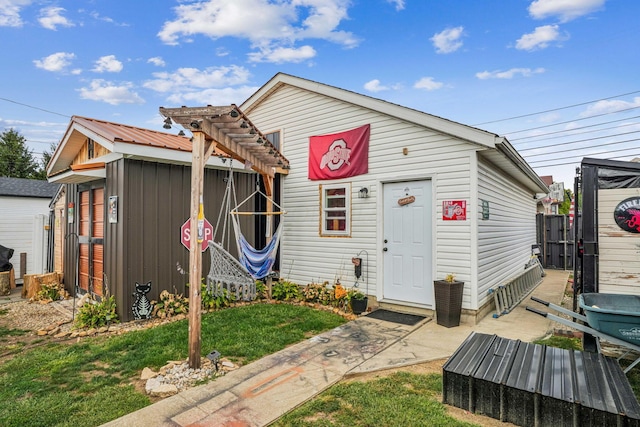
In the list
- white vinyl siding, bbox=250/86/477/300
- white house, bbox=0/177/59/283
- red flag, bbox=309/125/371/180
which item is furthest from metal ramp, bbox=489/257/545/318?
white house, bbox=0/177/59/283

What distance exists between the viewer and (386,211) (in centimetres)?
547

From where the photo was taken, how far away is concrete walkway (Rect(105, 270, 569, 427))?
7.73 ft

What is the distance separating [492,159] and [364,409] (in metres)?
4.40

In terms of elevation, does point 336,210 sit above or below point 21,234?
above

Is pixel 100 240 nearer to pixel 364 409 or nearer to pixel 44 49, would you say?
pixel 364 409

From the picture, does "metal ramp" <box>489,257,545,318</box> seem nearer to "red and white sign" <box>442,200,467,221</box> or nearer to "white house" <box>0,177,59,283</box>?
"red and white sign" <box>442,200,467,221</box>

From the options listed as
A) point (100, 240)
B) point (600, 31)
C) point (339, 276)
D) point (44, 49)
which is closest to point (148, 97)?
point (44, 49)

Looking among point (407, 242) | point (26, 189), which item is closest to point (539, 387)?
point (407, 242)

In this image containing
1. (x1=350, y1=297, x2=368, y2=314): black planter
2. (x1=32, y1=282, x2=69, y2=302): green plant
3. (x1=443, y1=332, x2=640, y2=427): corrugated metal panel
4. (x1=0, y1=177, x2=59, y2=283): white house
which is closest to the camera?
(x1=443, y1=332, x2=640, y2=427): corrugated metal panel

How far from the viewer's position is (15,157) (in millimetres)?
23781

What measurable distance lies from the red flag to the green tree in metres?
27.6

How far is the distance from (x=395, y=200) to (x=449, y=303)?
5.93ft

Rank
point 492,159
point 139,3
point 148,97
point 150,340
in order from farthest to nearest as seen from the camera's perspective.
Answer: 1. point 148,97
2. point 139,3
3. point 492,159
4. point 150,340

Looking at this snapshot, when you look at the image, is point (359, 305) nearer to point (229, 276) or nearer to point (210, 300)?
point (229, 276)
